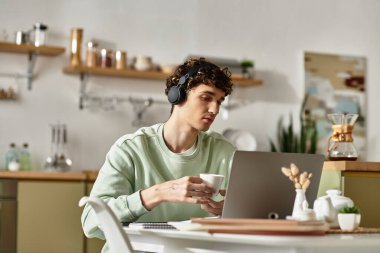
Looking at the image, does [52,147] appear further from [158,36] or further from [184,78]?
[184,78]

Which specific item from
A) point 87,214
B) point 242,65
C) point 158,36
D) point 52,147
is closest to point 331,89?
point 242,65

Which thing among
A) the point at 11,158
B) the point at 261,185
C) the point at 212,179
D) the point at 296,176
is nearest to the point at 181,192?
the point at 212,179

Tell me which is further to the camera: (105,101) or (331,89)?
(331,89)

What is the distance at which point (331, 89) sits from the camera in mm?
6672

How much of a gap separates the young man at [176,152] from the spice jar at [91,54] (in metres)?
2.82

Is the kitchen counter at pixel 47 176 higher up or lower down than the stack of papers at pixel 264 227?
lower down

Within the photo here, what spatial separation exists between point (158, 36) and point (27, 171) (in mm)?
1585

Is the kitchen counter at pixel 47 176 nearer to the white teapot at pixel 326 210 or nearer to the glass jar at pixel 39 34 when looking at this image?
the glass jar at pixel 39 34

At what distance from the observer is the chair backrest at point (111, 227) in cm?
216

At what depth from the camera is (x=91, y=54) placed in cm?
579

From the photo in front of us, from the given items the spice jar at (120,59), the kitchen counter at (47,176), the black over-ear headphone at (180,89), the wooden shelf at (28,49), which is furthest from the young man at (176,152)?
the spice jar at (120,59)

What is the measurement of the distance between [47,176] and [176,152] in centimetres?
250

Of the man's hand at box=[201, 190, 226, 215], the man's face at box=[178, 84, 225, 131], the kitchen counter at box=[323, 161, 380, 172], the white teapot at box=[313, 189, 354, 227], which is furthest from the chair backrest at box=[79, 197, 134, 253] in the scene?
the kitchen counter at box=[323, 161, 380, 172]

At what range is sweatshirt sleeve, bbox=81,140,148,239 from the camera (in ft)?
8.41
